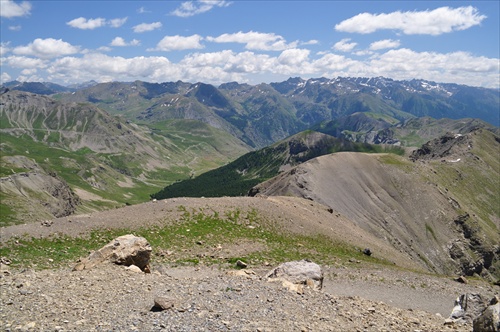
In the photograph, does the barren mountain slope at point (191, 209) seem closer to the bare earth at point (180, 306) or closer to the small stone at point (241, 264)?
the small stone at point (241, 264)

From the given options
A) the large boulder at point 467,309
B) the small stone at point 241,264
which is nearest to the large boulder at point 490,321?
the large boulder at point 467,309

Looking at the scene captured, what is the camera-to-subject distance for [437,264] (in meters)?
113

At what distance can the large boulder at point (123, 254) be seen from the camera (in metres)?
28.2

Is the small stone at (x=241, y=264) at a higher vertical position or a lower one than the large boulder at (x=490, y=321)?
lower

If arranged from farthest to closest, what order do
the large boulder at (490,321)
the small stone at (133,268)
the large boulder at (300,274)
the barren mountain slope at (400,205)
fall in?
the barren mountain slope at (400,205), the small stone at (133,268), the large boulder at (300,274), the large boulder at (490,321)

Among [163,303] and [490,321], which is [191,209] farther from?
[490,321]

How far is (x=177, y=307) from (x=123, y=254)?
11.2m

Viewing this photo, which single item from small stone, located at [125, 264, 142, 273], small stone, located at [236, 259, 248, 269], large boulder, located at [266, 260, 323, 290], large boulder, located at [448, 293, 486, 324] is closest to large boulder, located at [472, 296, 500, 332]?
large boulder, located at [448, 293, 486, 324]

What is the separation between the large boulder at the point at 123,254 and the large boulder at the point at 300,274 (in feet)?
33.9

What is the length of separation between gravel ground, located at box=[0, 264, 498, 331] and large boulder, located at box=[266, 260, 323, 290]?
7.43ft

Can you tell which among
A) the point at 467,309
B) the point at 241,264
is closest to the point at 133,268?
the point at 241,264

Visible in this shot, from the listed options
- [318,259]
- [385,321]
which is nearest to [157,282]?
[385,321]

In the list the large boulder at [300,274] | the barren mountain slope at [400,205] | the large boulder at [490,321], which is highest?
the large boulder at [490,321]

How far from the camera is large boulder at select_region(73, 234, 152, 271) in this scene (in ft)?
92.5
